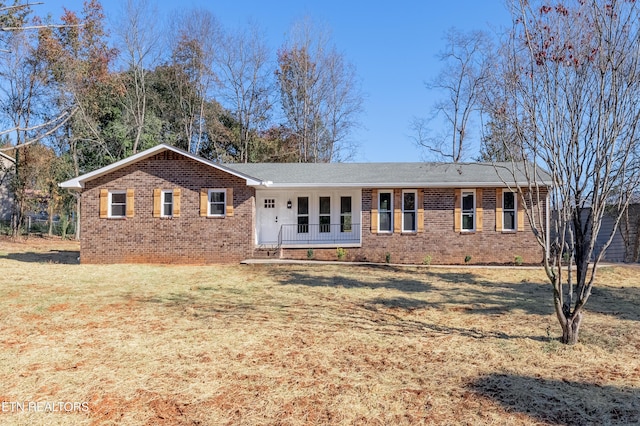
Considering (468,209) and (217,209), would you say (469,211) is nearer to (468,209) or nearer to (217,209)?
(468,209)

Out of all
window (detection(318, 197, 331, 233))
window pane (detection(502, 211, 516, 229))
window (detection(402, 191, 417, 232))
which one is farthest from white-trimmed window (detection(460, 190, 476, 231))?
window (detection(318, 197, 331, 233))

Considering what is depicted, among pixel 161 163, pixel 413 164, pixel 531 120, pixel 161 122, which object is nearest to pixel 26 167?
pixel 161 122

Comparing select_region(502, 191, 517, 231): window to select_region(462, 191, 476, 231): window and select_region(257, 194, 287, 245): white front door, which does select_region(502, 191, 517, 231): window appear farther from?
select_region(257, 194, 287, 245): white front door

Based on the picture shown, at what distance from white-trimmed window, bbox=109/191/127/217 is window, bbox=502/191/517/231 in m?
13.5

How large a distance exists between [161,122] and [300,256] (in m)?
18.1

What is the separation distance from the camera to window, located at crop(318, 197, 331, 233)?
16859mm

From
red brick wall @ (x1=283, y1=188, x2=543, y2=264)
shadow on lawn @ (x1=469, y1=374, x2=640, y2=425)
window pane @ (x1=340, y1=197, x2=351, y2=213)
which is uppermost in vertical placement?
window pane @ (x1=340, y1=197, x2=351, y2=213)

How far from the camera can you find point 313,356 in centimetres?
501

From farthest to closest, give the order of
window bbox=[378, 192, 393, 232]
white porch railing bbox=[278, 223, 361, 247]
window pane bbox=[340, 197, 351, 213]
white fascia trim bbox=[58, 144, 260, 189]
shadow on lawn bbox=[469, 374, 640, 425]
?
window pane bbox=[340, 197, 351, 213], white porch railing bbox=[278, 223, 361, 247], window bbox=[378, 192, 393, 232], white fascia trim bbox=[58, 144, 260, 189], shadow on lawn bbox=[469, 374, 640, 425]

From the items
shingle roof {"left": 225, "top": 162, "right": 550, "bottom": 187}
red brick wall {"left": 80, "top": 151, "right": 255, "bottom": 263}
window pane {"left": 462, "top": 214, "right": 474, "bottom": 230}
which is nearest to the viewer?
red brick wall {"left": 80, "top": 151, "right": 255, "bottom": 263}

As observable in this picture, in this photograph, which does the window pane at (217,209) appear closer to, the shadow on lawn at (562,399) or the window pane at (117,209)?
the window pane at (117,209)

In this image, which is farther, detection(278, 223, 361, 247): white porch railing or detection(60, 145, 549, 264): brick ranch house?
detection(278, 223, 361, 247): white porch railing

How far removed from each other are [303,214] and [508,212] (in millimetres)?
7658

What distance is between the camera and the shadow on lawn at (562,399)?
3.47m
